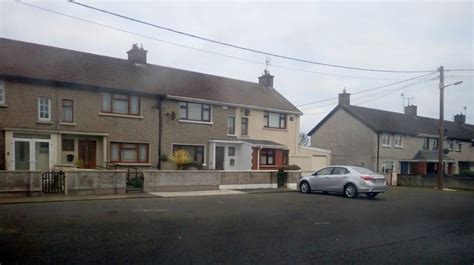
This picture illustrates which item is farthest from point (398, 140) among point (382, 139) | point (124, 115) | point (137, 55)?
point (124, 115)

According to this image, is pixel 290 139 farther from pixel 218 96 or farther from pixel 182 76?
pixel 182 76

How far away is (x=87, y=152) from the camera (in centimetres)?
1742

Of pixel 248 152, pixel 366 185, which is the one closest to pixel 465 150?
pixel 248 152

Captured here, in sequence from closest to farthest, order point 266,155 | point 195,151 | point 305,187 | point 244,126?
point 305,187 < point 195,151 < point 266,155 < point 244,126

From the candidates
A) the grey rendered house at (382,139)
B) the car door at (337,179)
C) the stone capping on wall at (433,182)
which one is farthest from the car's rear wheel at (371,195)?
the grey rendered house at (382,139)

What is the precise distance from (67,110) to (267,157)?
10.9m

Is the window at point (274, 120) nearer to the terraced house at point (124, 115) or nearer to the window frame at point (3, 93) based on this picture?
the terraced house at point (124, 115)

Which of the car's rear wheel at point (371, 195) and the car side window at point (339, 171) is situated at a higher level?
the car side window at point (339, 171)

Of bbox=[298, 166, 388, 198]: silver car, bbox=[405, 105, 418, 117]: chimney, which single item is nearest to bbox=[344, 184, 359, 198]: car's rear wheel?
bbox=[298, 166, 388, 198]: silver car

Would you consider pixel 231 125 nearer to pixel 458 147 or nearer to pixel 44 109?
pixel 44 109

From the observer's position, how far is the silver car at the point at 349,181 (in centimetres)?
1465

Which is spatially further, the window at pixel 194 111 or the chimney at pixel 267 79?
the chimney at pixel 267 79

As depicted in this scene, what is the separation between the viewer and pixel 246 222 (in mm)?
8352

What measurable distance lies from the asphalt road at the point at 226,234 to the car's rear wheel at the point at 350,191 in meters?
3.57
